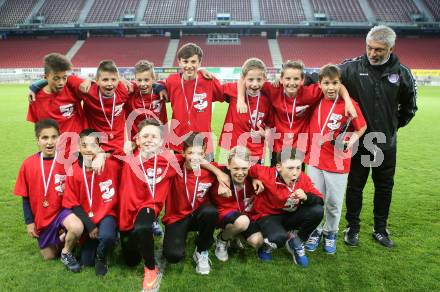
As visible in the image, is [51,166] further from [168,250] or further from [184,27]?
[184,27]

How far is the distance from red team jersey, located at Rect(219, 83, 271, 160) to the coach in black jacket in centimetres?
85

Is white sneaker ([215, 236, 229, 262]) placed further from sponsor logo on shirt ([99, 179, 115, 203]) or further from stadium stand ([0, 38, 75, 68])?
stadium stand ([0, 38, 75, 68])

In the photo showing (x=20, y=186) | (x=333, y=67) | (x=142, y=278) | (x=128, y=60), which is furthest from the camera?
(x=128, y=60)

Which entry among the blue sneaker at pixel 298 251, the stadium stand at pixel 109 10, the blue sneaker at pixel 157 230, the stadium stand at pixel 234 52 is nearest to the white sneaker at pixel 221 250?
the blue sneaker at pixel 298 251

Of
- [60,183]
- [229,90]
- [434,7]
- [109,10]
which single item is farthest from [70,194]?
Result: [434,7]

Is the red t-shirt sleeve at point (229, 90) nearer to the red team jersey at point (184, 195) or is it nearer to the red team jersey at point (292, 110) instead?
the red team jersey at point (292, 110)

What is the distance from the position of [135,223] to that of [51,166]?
966 millimetres

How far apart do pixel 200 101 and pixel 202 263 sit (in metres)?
1.74

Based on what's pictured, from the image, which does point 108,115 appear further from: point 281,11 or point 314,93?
point 281,11

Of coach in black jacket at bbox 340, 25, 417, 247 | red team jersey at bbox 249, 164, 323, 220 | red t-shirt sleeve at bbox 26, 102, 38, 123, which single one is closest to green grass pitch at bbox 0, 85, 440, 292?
coach in black jacket at bbox 340, 25, 417, 247

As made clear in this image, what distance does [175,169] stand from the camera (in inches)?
126

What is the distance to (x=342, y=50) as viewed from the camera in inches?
1332

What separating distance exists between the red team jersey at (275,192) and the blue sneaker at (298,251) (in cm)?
28

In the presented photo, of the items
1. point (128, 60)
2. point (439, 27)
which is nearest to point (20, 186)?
point (128, 60)
